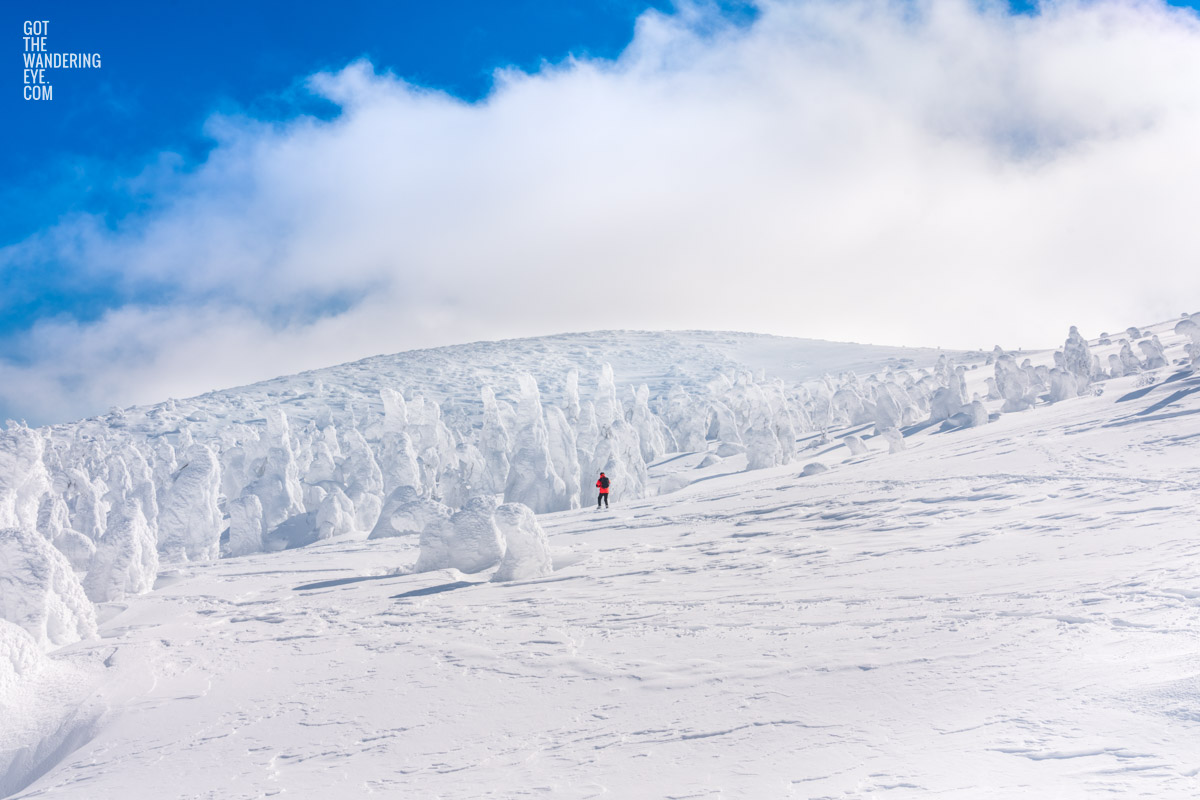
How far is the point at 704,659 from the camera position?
6.93m

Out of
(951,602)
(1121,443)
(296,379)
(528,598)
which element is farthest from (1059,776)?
(296,379)

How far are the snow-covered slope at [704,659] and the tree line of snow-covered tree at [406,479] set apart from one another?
0.70 feet

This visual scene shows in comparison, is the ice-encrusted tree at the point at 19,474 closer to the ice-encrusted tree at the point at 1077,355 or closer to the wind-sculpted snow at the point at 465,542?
the wind-sculpted snow at the point at 465,542

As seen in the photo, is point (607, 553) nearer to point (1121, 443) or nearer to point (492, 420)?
point (1121, 443)

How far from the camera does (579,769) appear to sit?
5.03 meters

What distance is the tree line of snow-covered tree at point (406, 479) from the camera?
12.4 m

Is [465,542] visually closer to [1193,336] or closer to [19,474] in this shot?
[19,474]

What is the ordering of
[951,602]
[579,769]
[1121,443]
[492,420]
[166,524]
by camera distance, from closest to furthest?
1. [579,769]
2. [951,602]
3. [1121,443]
4. [166,524]
5. [492,420]

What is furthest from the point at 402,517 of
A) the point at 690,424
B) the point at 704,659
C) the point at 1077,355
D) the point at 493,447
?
the point at 690,424

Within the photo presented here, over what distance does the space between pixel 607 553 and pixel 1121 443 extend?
10.3 meters

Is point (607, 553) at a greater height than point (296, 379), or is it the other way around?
point (296, 379)

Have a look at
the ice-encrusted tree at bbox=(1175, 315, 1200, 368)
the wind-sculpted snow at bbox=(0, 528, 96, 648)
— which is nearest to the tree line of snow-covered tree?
the wind-sculpted snow at bbox=(0, 528, 96, 648)

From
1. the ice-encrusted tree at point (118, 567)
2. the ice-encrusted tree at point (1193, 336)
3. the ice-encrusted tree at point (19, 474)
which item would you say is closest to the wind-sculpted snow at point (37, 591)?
the ice-encrusted tree at point (19, 474)

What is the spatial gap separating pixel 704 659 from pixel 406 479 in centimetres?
3181
